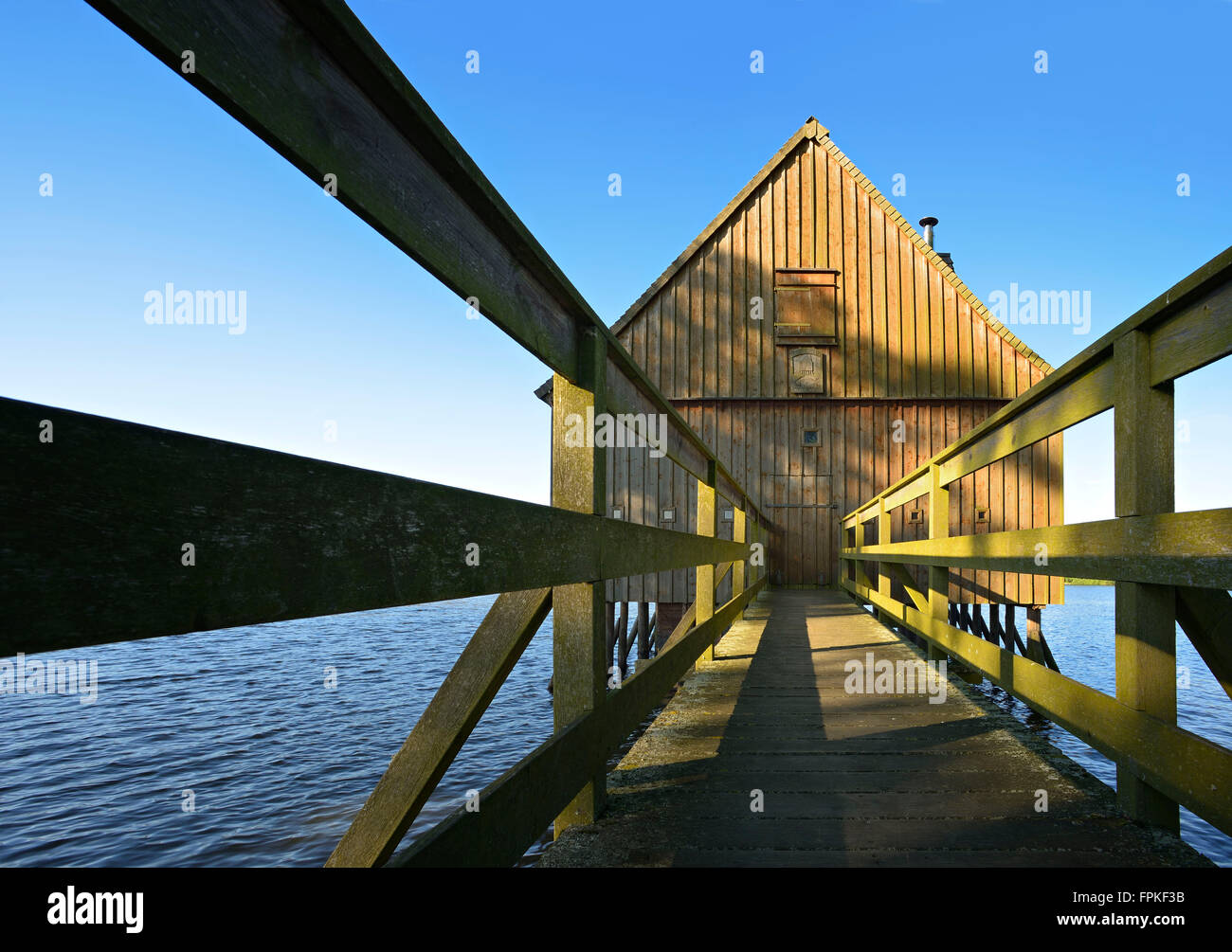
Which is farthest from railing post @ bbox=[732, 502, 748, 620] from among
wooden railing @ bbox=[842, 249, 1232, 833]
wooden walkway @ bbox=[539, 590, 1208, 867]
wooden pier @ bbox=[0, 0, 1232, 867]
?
wooden railing @ bbox=[842, 249, 1232, 833]

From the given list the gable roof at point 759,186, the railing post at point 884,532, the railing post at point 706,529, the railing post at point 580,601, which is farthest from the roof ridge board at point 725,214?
the railing post at point 580,601

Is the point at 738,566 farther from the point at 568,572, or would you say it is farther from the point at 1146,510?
the point at 568,572

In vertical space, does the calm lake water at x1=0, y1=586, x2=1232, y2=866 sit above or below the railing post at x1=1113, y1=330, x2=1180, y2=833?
below

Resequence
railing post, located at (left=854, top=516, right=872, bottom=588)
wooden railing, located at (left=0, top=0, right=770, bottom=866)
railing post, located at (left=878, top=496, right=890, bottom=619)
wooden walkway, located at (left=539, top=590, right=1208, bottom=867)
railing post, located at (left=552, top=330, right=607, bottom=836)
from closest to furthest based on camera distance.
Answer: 1. wooden railing, located at (left=0, top=0, right=770, bottom=866)
2. wooden walkway, located at (left=539, top=590, right=1208, bottom=867)
3. railing post, located at (left=552, top=330, right=607, bottom=836)
4. railing post, located at (left=878, top=496, right=890, bottom=619)
5. railing post, located at (left=854, top=516, right=872, bottom=588)

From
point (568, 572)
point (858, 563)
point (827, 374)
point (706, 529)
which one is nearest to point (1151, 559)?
point (568, 572)

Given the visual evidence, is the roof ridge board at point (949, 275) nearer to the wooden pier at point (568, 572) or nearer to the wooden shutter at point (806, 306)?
the wooden shutter at point (806, 306)

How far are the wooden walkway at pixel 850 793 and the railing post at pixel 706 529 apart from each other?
2.20 feet

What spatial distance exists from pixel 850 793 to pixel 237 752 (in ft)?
26.8

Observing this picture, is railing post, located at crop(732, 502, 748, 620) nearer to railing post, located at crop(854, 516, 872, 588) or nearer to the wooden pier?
railing post, located at crop(854, 516, 872, 588)

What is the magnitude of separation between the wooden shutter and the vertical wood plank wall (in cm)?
16

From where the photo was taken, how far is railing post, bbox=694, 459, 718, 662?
467cm

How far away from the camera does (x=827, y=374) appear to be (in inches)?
549

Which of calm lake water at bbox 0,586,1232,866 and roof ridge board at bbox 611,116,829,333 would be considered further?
roof ridge board at bbox 611,116,829,333

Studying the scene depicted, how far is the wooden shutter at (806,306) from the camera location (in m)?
13.9
